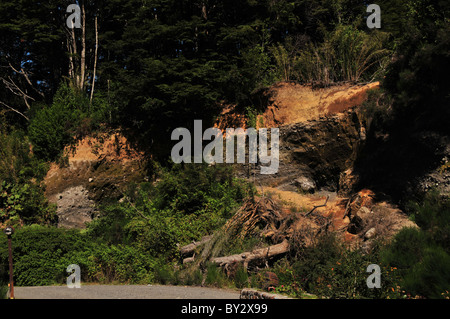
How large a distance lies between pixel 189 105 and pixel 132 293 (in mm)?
9148

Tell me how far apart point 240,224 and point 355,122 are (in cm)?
545

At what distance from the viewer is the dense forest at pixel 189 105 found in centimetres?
797

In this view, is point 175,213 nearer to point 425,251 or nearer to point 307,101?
point 307,101

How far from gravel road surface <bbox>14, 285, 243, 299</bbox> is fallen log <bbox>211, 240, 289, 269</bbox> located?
0.82 m

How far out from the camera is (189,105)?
15172 mm

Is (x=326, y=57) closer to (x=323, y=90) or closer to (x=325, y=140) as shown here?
(x=323, y=90)

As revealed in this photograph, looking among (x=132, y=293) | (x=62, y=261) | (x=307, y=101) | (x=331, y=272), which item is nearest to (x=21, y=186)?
(x=62, y=261)

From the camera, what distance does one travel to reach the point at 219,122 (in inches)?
615

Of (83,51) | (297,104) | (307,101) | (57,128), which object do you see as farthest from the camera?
(83,51)

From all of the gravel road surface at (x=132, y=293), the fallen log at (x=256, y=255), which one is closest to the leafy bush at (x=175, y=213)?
the fallen log at (x=256, y=255)

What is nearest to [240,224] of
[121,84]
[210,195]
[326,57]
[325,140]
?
[210,195]

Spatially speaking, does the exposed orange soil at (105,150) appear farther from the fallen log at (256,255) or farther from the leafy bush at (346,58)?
the fallen log at (256,255)

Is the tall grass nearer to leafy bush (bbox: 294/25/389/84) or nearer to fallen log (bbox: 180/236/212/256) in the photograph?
leafy bush (bbox: 294/25/389/84)

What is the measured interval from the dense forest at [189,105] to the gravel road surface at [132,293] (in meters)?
0.77
